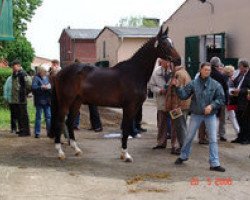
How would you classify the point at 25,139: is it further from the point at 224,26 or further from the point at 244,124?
the point at 224,26

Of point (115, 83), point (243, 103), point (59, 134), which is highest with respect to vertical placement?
point (115, 83)

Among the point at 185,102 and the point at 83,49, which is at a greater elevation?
the point at 83,49

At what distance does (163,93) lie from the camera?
34.9 ft

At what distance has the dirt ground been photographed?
731cm

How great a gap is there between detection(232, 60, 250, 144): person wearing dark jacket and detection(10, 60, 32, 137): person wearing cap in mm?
4885

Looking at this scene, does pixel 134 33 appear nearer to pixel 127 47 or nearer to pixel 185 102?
pixel 127 47

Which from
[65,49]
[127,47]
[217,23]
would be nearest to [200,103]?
[217,23]

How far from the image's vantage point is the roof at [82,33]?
6356 cm

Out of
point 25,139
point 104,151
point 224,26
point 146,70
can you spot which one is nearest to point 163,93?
point 146,70

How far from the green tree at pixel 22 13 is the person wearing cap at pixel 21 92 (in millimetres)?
29852

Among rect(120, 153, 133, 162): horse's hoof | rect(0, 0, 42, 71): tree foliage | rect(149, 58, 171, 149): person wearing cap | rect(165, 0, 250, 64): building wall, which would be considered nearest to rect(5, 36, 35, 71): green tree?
rect(0, 0, 42, 71): tree foliage

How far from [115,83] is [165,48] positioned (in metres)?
1.13

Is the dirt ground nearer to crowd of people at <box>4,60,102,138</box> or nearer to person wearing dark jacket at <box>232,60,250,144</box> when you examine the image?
person wearing dark jacket at <box>232,60,250,144</box>

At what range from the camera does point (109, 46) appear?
136 ft
